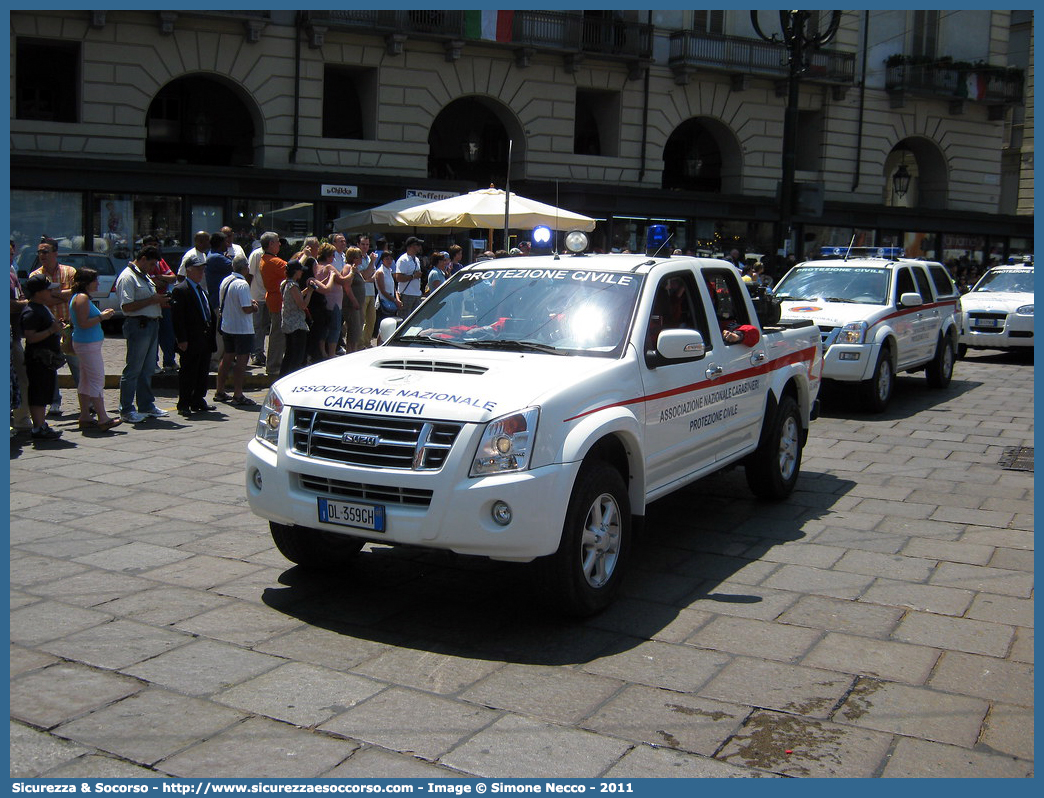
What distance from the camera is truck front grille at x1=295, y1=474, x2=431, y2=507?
5242 millimetres

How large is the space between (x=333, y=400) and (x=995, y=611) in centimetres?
376

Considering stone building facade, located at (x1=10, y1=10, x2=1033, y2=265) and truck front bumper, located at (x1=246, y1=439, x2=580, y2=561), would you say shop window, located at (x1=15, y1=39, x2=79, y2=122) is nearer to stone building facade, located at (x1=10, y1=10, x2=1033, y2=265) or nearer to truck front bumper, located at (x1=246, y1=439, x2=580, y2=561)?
stone building facade, located at (x1=10, y1=10, x2=1033, y2=265)

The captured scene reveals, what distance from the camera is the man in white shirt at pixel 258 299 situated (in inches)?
573

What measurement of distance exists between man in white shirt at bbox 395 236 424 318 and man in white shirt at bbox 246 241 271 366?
10.6 feet

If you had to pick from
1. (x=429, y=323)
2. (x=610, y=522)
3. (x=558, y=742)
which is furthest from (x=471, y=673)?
(x=429, y=323)

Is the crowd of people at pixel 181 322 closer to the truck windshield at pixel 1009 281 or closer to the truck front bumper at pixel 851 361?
the truck front bumper at pixel 851 361

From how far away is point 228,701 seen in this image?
4500 mm

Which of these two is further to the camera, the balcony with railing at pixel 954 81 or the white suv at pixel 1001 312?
the balcony with railing at pixel 954 81

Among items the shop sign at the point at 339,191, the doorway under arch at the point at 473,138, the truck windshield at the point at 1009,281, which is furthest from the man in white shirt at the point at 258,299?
the doorway under arch at the point at 473,138

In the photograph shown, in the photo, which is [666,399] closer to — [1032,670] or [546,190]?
[1032,670]

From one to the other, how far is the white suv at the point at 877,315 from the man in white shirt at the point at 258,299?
6.91m

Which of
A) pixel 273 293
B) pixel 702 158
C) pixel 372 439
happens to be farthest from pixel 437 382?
pixel 702 158

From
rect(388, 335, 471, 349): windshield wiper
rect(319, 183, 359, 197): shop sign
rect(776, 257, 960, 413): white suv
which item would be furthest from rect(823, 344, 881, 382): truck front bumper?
rect(319, 183, 359, 197): shop sign

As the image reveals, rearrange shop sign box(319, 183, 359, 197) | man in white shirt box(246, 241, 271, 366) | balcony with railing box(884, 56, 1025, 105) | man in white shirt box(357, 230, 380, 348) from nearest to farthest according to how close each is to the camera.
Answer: man in white shirt box(246, 241, 271, 366), man in white shirt box(357, 230, 380, 348), shop sign box(319, 183, 359, 197), balcony with railing box(884, 56, 1025, 105)
